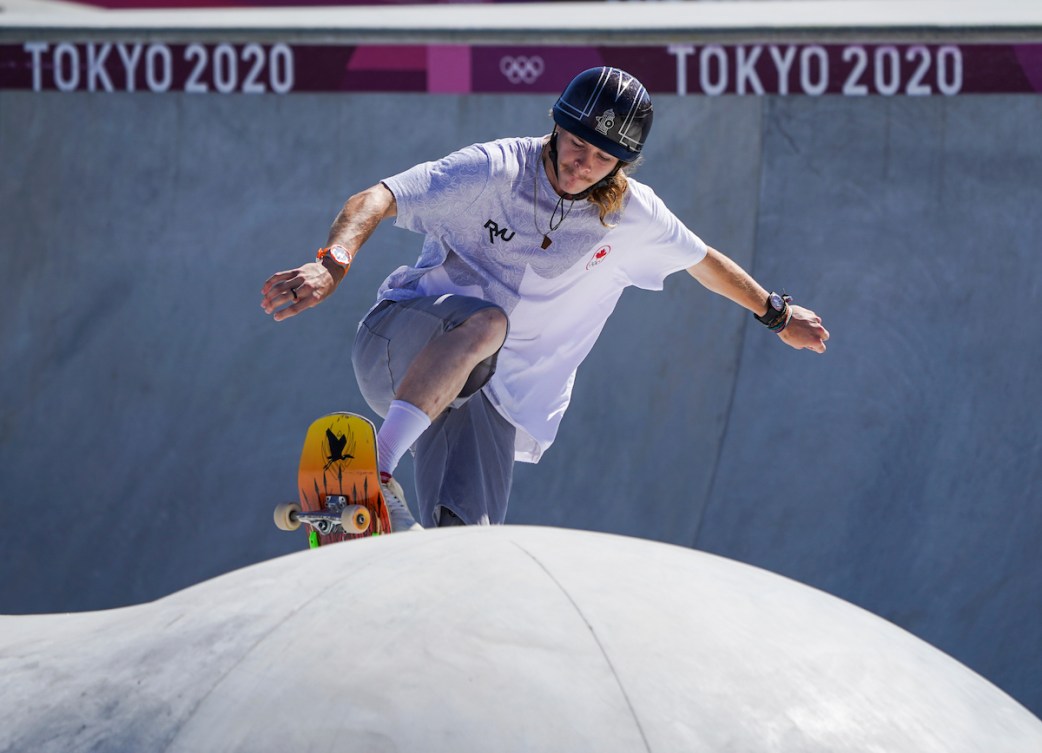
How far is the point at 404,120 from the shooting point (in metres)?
7.27

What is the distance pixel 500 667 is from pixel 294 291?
145cm

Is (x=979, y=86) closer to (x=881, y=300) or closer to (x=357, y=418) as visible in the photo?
(x=881, y=300)

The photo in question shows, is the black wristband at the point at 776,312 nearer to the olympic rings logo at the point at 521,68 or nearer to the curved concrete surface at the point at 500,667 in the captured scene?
the curved concrete surface at the point at 500,667

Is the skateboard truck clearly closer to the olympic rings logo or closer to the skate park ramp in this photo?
the skate park ramp

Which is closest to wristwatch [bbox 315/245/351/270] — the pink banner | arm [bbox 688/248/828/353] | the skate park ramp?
arm [bbox 688/248/828/353]

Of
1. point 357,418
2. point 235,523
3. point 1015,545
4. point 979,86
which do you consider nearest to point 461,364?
point 357,418

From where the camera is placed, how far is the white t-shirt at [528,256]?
385 centimetres

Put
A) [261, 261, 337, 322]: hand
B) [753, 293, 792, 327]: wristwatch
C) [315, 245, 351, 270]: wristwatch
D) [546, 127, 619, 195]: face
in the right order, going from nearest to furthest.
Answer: [261, 261, 337, 322]: hand → [315, 245, 351, 270]: wristwatch → [546, 127, 619, 195]: face → [753, 293, 792, 327]: wristwatch

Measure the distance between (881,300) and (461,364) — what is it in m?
4.08

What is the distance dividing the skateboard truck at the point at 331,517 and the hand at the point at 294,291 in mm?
611

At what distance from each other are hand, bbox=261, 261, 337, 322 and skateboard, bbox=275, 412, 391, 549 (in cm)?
47

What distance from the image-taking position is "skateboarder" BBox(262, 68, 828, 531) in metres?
3.69

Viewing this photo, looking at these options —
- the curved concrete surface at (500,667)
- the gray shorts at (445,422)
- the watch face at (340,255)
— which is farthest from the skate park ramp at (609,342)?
the curved concrete surface at (500,667)

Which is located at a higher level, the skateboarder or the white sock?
the skateboarder
